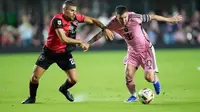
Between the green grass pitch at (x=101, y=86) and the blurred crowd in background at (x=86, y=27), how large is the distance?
3.63 m

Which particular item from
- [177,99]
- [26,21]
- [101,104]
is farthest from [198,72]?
[26,21]

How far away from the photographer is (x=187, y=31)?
31.7 meters

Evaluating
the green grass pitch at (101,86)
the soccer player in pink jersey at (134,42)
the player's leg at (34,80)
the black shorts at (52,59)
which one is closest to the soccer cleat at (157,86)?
the green grass pitch at (101,86)

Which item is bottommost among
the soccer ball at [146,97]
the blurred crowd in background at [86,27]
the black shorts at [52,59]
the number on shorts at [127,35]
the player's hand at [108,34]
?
the blurred crowd in background at [86,27]

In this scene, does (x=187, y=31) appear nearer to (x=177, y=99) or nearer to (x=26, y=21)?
(x=26, y=21)

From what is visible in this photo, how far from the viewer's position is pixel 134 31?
13117 mm

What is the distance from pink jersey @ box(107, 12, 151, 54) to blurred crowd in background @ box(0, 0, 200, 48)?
18011 millimetres

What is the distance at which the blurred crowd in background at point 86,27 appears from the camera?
31.6 m

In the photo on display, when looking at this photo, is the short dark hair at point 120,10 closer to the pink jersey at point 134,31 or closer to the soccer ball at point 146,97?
the pink jersey at point 134,31

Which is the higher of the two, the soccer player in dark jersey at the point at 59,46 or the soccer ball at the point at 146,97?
the soccer player in dark jersey at the point at 59,46

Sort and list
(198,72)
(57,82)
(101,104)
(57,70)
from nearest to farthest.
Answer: (101,104) < (57,82) < (198,72) < (57,70)

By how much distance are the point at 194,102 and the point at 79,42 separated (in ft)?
8.34

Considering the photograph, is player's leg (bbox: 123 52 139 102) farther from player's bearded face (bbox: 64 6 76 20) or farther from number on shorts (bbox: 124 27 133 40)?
player's bearded face (bbox: 64 6 76 20)

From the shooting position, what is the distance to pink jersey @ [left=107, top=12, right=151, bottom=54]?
13.0 metres
